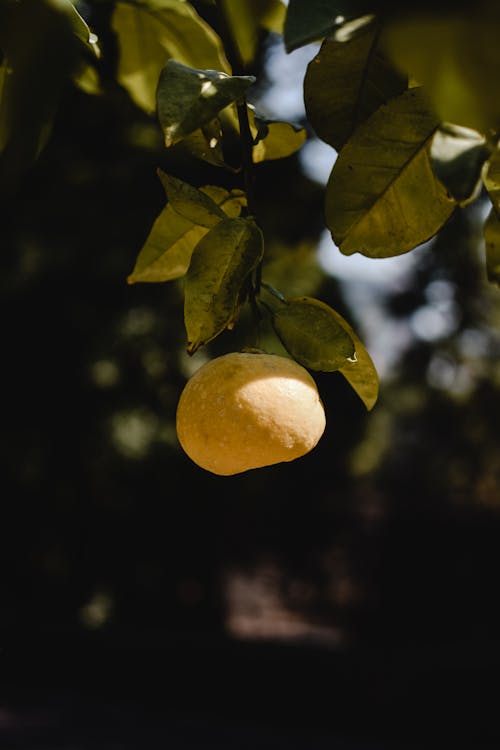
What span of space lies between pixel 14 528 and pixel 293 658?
1.98 metres

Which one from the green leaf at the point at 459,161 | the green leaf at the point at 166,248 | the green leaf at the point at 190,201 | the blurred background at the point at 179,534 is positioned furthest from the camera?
the blurred background at the point at 179,534

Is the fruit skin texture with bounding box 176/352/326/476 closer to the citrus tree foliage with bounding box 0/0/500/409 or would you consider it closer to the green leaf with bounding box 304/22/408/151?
the citrus tree foliage with bounding box 0/0/500/409

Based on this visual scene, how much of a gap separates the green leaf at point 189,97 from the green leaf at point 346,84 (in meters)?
0.08

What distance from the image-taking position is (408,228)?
492 millimetres

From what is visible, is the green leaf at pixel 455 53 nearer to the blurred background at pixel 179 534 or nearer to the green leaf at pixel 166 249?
the green leaf at pixel 166 249

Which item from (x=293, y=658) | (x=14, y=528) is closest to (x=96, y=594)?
(x=14, y=528)

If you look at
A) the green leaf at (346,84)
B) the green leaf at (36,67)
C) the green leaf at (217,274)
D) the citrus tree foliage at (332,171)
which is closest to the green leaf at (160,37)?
the citrus tree foliage at (332,171)

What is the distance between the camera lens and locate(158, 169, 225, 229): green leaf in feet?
1.51

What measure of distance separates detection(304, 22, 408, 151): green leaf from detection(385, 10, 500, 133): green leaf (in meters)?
0.30

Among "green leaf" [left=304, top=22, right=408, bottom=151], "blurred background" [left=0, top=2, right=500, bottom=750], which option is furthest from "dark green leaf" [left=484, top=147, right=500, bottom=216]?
"blurred background" [left=0, top=2, right=500, bottom=750]

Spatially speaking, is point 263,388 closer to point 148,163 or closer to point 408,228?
point 408,228

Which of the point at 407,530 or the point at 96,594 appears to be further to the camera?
the point at 407,530

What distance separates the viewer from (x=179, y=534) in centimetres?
511

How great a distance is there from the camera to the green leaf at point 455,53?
0.21 meters
